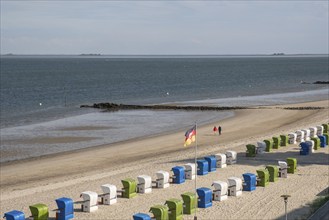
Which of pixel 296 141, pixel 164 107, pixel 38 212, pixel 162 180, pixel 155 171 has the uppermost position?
pixel 38 212

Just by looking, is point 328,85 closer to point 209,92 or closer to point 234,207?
point 209,92

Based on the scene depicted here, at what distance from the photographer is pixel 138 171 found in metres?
28.5

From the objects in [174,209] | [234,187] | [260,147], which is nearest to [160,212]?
[174,209]

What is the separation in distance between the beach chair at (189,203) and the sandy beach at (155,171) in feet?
1.16

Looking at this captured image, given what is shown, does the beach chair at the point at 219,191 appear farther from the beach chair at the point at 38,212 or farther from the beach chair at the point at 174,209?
the beach chair at the point at 38,212

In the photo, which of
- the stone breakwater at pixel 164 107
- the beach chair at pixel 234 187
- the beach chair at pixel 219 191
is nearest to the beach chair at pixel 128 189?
the beach chair at pixel 219 191

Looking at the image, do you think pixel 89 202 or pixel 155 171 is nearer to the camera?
pixel 89 202

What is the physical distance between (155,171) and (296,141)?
425 inches

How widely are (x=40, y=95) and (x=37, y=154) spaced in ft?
173

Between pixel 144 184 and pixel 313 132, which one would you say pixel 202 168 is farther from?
pixel 313 132

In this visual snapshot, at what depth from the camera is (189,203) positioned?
2034 centimetres

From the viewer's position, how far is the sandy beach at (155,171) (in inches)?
826

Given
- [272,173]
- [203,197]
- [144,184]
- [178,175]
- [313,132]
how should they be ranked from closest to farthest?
[203,197], [144,184], [178,175], [272,173], [313,132]

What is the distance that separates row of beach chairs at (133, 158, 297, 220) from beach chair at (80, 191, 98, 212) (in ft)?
6.54
